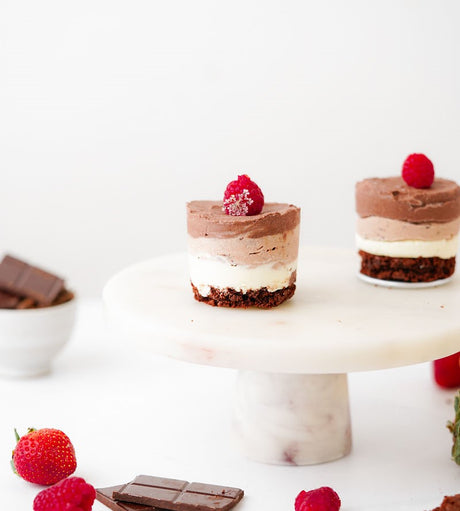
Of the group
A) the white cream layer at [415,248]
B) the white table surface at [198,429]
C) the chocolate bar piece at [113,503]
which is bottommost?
the white table surface at [198,429]

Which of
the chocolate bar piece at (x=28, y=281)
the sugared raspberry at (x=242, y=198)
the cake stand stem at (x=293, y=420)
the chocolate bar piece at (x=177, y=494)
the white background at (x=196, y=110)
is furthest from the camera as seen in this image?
the white background at (x=196, y=110)

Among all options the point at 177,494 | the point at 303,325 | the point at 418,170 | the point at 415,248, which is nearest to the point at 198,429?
the point at 177,494

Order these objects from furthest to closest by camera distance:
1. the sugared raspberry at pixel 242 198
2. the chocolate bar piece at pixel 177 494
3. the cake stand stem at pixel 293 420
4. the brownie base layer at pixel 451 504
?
the cake stand stem at pixel 293 420 < the sugared raspberry at pixel 242 198 < the chocolate bar piece at pixel 177 494 < the brownie base layer at pixel 451 504

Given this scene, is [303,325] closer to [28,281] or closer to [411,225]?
[411,225]

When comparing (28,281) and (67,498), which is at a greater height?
(28,281)

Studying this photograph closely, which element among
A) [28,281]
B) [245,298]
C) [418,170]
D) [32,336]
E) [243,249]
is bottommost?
[32,336]

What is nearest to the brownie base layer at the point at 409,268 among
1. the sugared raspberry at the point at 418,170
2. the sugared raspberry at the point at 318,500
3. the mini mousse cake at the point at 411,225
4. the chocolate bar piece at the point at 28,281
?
the mini mousse cake at the point at 411,225

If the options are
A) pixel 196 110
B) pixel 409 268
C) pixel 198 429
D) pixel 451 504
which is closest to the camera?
pixel 451 504

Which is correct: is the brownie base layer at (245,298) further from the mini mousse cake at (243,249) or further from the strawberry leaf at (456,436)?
the strawberry leaf at (456,436)
